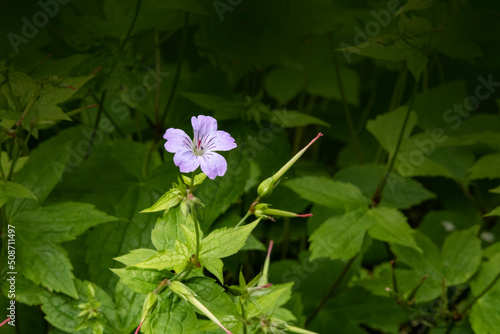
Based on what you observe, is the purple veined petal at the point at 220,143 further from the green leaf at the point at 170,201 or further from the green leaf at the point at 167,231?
the green leaf at the point at 167,231

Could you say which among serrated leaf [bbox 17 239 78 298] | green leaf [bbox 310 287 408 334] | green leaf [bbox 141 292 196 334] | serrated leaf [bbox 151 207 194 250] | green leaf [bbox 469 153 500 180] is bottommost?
green leaf [bbox 310 287 408 334]

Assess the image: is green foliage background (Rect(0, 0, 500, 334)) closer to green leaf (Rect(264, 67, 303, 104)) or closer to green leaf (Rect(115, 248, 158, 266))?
green leaf (Rect(115, 248, 158, 266))

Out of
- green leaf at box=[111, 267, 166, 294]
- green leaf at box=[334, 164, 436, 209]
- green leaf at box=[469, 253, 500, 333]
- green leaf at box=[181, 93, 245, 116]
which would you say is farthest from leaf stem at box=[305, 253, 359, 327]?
green leaf at box=[111, 267, 166, 294]

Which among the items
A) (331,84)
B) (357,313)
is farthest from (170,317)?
(331,84)

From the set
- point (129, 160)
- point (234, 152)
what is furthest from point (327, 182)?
point (129, 160)

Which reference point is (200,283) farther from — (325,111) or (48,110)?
(325,111)

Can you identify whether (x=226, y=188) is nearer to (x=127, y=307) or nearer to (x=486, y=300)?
(x=127, y=307)
